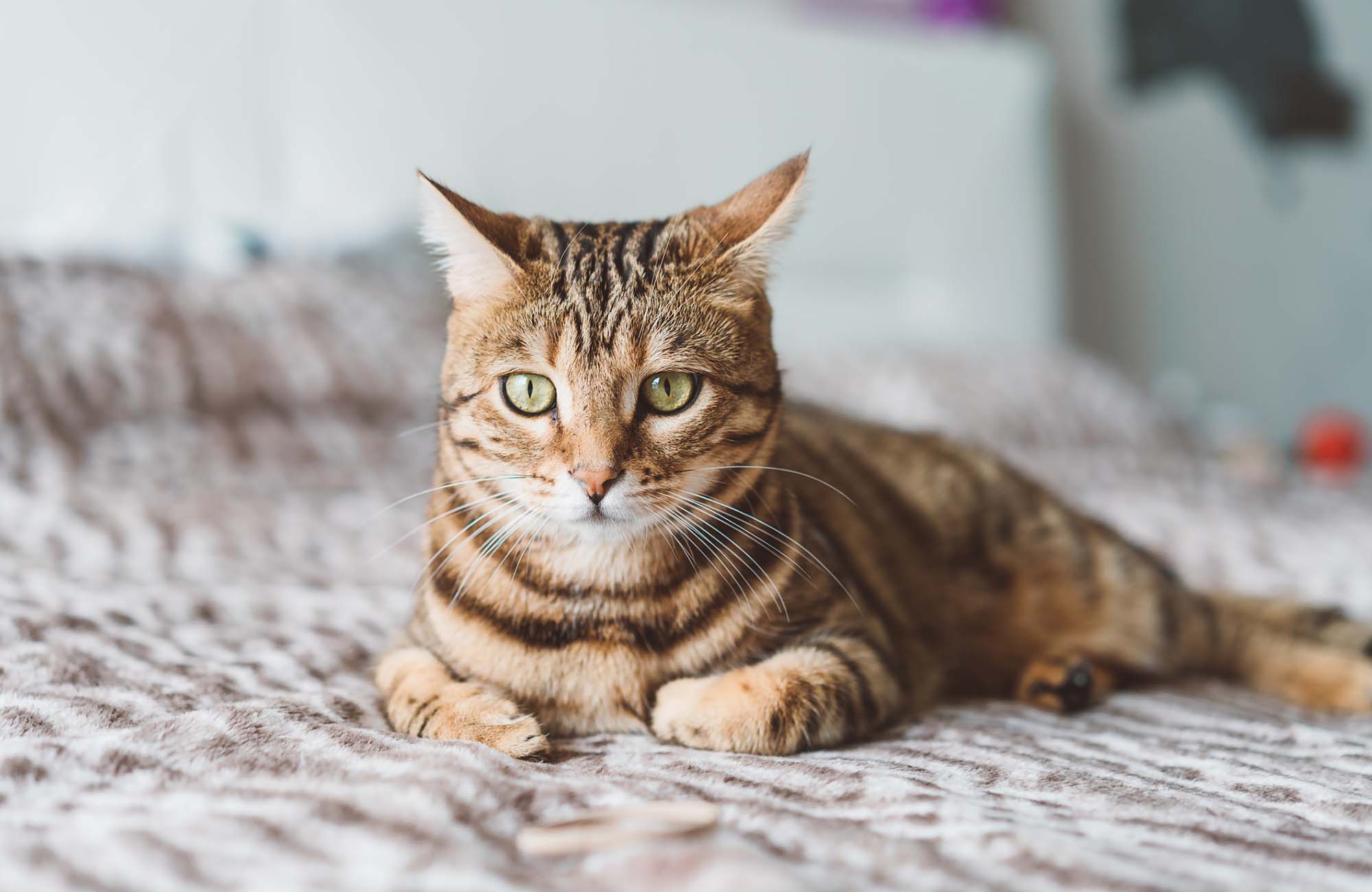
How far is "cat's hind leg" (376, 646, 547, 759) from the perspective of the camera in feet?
2.64

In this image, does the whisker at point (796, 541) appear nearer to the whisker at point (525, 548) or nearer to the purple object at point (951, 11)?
the whisker at point (525, 548)

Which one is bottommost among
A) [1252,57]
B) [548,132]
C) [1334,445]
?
[1334,445]

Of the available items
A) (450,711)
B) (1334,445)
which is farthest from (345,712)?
(1334,445)

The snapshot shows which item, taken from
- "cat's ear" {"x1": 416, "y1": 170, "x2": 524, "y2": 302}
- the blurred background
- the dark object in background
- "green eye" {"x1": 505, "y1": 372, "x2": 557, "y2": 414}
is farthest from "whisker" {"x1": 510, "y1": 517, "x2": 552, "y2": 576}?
the dark object in background

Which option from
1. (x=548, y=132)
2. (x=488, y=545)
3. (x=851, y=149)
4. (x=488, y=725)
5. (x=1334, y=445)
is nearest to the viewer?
(x=488, y=725)

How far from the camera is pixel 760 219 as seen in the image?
97cm

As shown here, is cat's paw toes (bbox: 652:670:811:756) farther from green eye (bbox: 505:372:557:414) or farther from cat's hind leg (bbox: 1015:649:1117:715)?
cat's hind leg (bbox: 1015:649:1117:715)

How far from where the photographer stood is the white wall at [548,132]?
2.02 m

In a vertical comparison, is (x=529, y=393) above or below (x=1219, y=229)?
below

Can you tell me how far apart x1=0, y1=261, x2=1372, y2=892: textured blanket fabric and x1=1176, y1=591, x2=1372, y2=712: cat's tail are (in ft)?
0.23

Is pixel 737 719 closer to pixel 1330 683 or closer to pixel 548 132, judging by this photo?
pixel 1330 683

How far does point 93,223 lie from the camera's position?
2027 millimetres

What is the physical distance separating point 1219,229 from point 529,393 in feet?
10.9

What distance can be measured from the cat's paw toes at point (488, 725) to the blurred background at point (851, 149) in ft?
4.42
